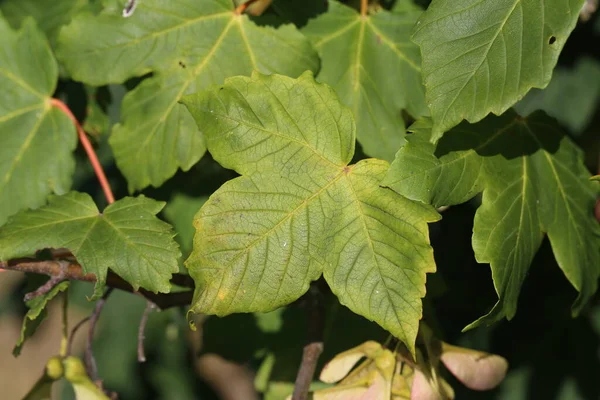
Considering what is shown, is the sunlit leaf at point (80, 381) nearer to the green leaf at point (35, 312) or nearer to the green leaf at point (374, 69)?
the green leaf at point (35, 312)

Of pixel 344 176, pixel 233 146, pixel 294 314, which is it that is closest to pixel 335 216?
pixel 344 176

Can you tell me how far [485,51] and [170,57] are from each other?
0.48 metres

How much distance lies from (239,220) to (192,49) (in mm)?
337

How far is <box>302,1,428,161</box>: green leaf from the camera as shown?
1067 mm

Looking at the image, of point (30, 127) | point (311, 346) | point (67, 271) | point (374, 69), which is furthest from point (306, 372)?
point (30, 127)

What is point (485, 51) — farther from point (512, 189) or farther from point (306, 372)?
point (306, 372)

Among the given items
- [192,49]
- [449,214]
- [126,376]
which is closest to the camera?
[192,49]

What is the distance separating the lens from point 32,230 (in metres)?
0.95

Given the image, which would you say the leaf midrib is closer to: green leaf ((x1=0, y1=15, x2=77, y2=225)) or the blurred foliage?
the blurred foliage

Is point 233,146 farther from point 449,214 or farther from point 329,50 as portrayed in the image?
point 449,214

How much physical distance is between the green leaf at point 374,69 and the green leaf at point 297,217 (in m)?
0.17

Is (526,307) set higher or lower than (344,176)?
lower

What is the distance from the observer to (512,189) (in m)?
0.94

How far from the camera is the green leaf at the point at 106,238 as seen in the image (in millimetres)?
916
